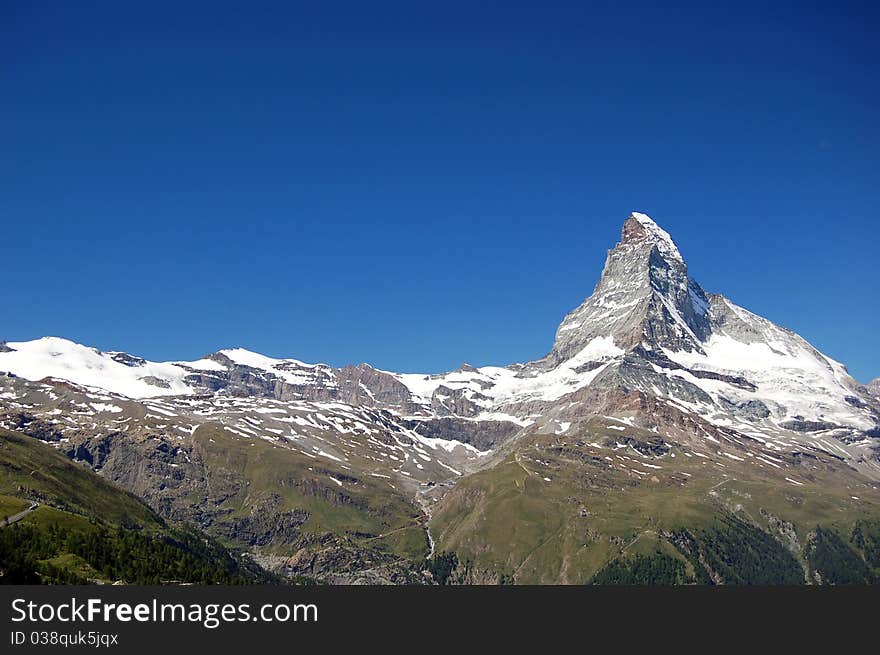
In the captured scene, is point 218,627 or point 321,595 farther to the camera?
point 321,595

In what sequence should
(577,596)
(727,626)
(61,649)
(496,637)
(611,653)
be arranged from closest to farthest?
(61,649) → (611,653) → (496,637) → (727,626) → (577,596)

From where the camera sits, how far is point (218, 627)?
104 metres

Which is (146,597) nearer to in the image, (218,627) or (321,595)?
(218,627)

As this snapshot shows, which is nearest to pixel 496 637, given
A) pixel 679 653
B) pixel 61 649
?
pixel 679 653

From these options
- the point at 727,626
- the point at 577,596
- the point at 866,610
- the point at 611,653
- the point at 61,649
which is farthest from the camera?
the point at 577,596

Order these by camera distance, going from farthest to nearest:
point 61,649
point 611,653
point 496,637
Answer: point 496,637
point 611,653
point 61,649

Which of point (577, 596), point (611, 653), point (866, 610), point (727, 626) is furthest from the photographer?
point (577, 596)

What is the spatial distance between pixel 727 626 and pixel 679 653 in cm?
2184

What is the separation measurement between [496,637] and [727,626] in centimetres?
3854

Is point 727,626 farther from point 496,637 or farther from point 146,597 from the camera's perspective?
point 146,597

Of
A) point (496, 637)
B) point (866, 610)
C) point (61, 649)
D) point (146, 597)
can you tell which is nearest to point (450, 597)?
point (496, 637)

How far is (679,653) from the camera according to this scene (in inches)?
4333

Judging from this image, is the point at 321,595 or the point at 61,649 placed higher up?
the point at 321,595

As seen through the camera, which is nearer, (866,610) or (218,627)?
(218,627)
